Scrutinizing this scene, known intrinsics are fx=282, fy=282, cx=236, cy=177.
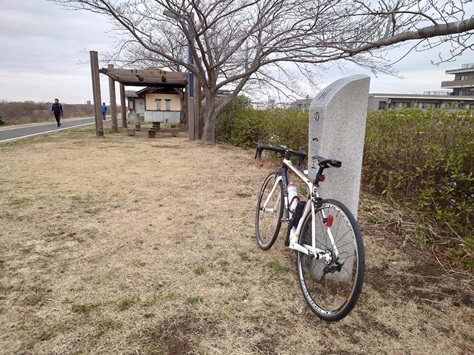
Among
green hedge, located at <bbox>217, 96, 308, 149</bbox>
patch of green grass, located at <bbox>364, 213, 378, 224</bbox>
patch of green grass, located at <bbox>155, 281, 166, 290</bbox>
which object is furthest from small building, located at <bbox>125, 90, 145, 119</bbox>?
patch of green grass, located at <bbox>155, 281, 166, 290</bbox>

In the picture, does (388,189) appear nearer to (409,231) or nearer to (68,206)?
(409,231)

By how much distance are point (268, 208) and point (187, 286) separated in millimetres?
1174

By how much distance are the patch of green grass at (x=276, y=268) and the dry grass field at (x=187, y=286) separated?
1 cm

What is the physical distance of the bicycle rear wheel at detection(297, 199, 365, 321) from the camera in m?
1.76

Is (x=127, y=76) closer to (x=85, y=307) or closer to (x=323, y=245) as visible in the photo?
(x=85, y=307)

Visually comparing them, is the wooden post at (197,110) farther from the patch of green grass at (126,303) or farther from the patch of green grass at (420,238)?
the patch of green grass at (126,303)

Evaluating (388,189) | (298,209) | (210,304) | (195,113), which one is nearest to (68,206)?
(210,304)

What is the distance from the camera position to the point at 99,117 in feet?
37.4

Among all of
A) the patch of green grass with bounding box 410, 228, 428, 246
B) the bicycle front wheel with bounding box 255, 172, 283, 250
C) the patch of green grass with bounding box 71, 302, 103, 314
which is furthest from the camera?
the patch of green grass with bounding box 410, 228, 428, 246

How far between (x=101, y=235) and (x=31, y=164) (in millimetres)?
4753

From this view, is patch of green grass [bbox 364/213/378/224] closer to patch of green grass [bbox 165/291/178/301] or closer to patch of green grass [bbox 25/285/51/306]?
patch of green grass [bbox 165/291/178/301]

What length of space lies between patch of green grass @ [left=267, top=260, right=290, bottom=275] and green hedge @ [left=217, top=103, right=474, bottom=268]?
152cm

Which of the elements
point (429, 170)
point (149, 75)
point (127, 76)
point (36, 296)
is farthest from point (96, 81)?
point (429, 170)

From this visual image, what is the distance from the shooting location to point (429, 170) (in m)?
3.15
